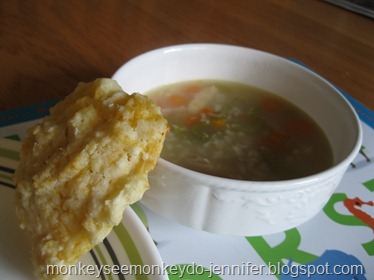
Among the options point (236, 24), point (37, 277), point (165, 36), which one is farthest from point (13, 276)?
point (236, 24)

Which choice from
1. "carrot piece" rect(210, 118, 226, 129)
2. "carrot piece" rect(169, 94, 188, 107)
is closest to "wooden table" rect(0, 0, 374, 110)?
"carrot piece" rect(169, 94, 188, 107)

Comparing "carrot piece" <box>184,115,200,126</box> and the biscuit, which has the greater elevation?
the biscuit

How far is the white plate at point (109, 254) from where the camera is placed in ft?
2.32

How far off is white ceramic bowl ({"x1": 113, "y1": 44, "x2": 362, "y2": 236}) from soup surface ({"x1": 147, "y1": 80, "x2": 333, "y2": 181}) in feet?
0.09

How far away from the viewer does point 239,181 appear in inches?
29.5

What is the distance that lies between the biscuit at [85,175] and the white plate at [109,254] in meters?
0.05

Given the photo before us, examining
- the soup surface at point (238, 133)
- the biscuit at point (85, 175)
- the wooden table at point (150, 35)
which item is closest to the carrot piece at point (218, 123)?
the soup surface at point (238, 133)

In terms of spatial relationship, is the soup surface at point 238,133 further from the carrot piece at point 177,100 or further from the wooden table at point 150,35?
the wooden table at point 150,35

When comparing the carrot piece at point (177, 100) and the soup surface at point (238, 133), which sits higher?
the soup surface at point (238, 133)

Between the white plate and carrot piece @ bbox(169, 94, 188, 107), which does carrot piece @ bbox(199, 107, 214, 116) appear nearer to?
carrot piece @ bbox(169, 94, 188, 107)

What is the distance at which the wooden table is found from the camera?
4.51 ft

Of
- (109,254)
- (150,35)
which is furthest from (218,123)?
(150,35)

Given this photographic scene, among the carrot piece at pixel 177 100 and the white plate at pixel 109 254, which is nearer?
the white plate at pixel 109 254

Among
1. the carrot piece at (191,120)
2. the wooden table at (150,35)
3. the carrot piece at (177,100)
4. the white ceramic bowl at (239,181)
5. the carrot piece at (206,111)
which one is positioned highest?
the white ceramic bowl at (239,181)
